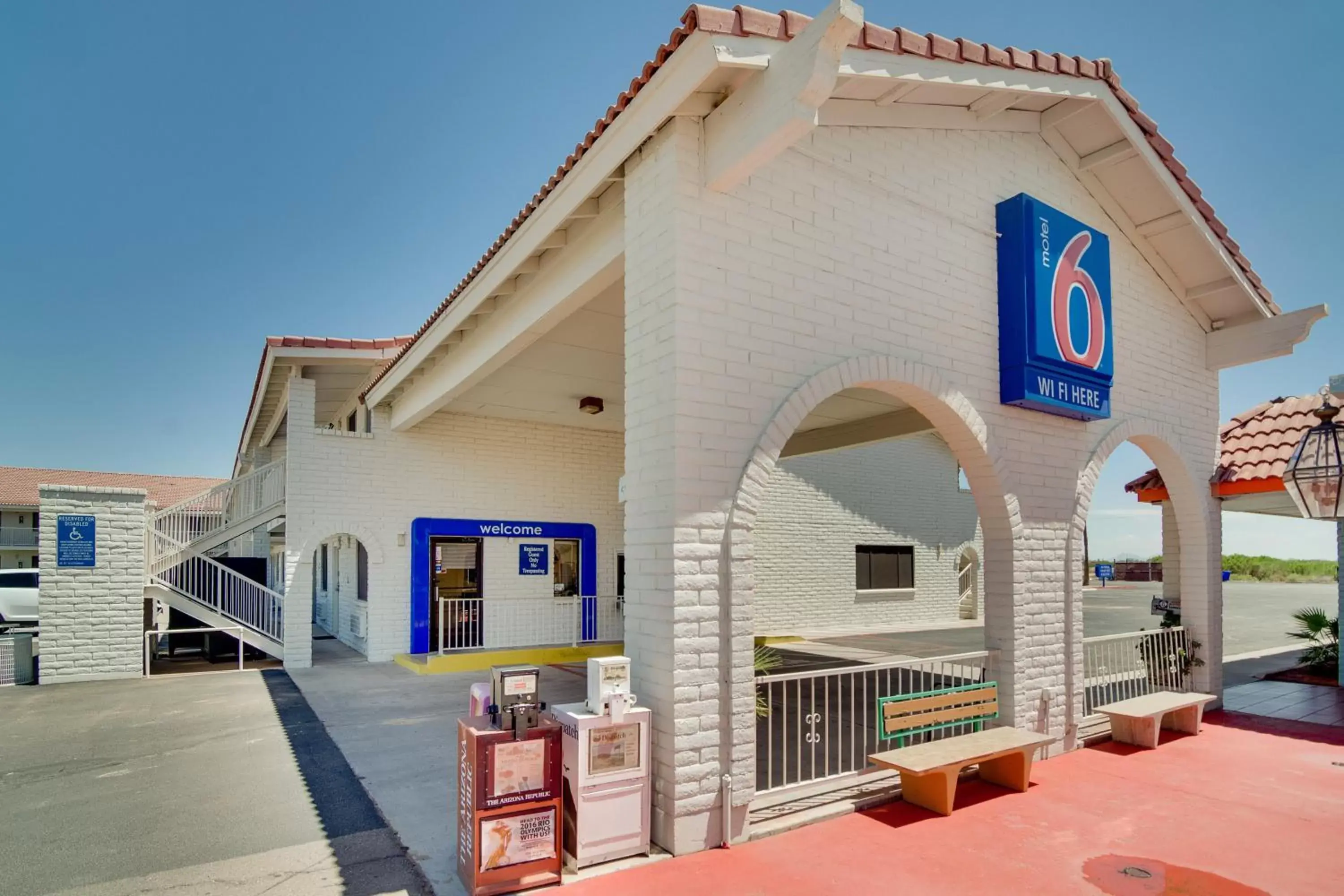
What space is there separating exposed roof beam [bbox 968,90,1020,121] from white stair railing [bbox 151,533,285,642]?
1194 cm

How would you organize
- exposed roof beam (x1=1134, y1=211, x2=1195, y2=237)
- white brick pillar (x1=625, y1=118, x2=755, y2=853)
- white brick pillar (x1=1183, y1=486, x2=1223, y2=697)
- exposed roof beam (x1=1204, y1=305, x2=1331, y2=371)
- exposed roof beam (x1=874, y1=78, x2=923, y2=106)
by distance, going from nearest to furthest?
white brick pillar (x1=625, y1=118, x2=755, y2=853) < exposed roof beam (x1=874, y1=78, x2=923, y2=106) < exposed roof beam (x1=1134, y1=211, x2=1195, y2=237) < exposed roof beam (x1=1204, y1=305, x2=1331, y2=371) < white brick pillar (x1=1183, y1=486, x2=1223, y2=697)

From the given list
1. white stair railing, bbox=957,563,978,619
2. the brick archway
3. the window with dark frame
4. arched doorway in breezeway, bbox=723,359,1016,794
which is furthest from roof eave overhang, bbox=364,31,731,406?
white stair railing, bbox=957,563,978,619

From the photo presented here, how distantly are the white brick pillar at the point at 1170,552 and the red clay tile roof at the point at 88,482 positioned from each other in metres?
34.5

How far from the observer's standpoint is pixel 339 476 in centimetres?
1286

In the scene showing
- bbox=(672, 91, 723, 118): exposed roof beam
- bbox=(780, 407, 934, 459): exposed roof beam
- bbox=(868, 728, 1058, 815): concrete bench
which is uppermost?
bbox=(672, 91, 723, 118): exposed roof beam

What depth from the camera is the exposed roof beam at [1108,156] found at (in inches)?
310

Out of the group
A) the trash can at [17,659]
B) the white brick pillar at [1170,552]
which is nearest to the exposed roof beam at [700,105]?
the white brick pillar at [1170,552]

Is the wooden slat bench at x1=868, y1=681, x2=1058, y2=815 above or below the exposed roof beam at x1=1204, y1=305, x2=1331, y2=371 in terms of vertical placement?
below

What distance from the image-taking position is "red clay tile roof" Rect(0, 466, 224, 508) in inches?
1336

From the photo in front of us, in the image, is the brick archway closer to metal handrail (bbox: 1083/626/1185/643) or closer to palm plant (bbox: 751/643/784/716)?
metal handrail (bbox: 1083/626/1185/643)

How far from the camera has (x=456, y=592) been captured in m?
13.9

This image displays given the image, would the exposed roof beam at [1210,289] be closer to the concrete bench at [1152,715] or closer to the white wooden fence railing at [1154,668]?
the white wooden fence railing at [1154,668]

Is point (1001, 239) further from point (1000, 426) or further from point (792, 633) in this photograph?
point (792, 633)

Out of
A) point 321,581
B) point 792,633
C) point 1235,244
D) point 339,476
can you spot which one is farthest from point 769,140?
point 321,581
